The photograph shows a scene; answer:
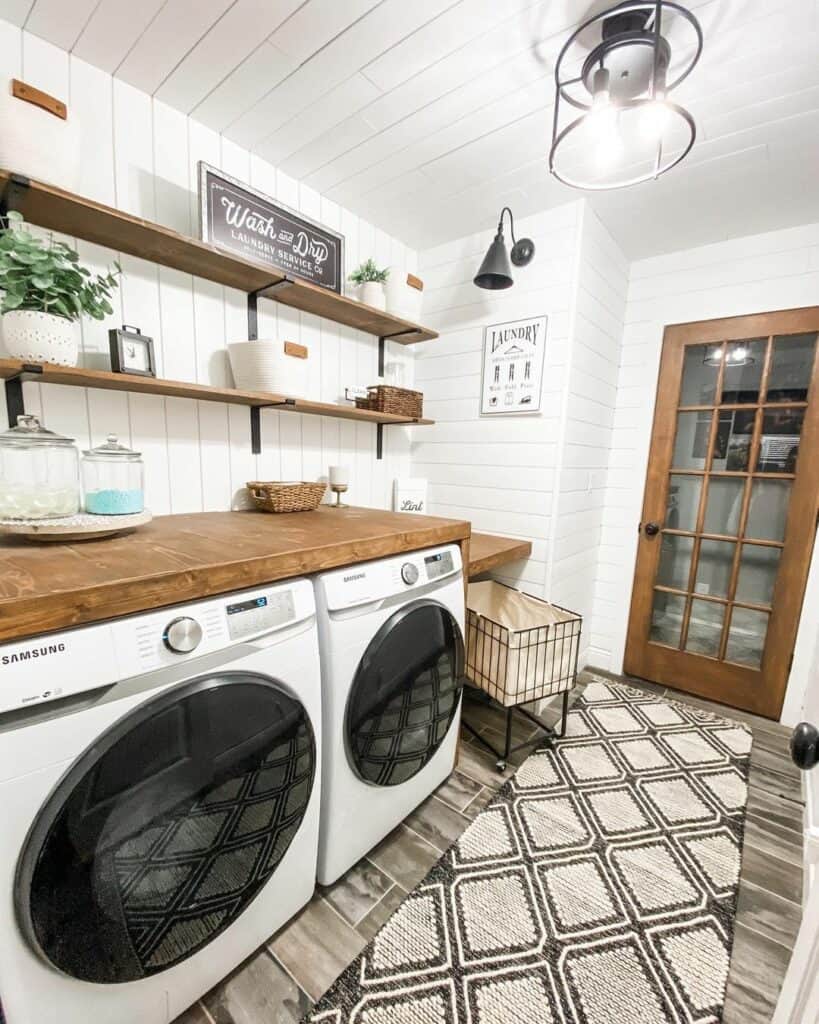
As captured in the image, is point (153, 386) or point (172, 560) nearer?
point (172, 560)

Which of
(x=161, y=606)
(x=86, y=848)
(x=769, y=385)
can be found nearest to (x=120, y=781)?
(x=86, y=848)

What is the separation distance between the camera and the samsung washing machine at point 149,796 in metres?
0.65

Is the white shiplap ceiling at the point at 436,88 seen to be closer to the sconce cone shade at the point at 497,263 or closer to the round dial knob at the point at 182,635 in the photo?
the sconce cone shade at the point at 497,263

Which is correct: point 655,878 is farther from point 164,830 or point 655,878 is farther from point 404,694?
point 164,830

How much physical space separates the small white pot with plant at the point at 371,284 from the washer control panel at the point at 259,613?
149 centimetres

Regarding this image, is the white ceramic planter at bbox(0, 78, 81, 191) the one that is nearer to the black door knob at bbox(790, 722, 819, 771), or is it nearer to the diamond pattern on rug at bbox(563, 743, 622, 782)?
the black door knob at bbox(790, 722, 819, 771)

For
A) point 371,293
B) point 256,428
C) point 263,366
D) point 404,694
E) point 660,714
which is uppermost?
point 371,293

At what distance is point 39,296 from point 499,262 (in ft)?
5.26

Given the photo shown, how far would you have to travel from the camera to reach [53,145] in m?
1.08

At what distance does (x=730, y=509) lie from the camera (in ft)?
7.51

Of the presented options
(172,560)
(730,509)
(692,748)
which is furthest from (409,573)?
(730,509)

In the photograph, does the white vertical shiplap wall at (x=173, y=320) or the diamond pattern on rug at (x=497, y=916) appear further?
the white vertical shiplap wall at (x=173, y=320)

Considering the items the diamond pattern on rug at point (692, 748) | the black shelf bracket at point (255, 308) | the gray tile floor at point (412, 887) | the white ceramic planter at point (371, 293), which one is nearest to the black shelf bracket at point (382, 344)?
the white ceramic planter at point (371, 293)

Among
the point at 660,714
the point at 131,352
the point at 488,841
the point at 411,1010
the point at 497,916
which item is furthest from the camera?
the point at 660,714
